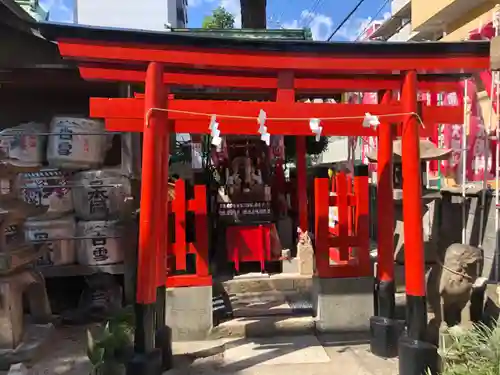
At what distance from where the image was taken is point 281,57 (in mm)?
4555

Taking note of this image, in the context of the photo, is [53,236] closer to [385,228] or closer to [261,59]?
[261,59]

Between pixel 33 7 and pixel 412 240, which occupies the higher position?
pixel 33 7

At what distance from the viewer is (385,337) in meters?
5.03

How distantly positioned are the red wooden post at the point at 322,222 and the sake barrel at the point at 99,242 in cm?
291

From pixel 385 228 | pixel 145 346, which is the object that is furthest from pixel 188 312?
pixel 385 228

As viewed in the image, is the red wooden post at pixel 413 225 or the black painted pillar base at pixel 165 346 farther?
the black painted pillar base at pixel 165 346

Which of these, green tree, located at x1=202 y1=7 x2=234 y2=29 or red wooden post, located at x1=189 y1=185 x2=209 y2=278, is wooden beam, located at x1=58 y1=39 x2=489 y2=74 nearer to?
red wooden post, located at x1=189 y1=185 x2=209 y2=278

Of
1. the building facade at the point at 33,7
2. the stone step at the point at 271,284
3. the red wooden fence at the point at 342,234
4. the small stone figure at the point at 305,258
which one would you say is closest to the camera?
the red wooden fence at the point at 342,234

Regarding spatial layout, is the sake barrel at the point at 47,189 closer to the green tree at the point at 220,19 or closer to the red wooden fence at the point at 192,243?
the red wooden fence at the point at 192,243

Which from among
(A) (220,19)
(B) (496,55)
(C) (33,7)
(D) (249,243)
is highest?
(A) (220,19)

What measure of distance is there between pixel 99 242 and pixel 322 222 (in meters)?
3.28

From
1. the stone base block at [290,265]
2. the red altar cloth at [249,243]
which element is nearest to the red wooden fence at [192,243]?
the red altar cloth at [249,243]

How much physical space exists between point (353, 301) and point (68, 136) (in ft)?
14.7

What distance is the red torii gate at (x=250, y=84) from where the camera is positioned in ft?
14.0
